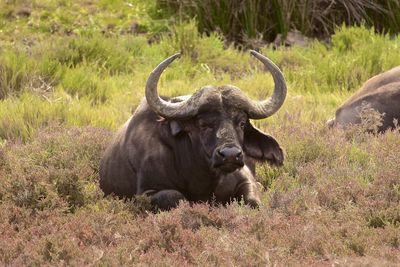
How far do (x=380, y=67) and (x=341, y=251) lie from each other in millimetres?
6944

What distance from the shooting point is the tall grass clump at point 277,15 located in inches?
604

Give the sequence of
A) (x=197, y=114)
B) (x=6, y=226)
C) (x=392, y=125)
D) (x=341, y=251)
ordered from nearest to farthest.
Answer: (x=341, y=251) < (x=6, y=226) < (x=197, y=114) < (x=392, y=125)

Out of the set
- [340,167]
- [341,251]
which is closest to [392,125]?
[340,167]

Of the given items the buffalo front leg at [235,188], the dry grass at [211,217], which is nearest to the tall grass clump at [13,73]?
the dry grass at [211,217]

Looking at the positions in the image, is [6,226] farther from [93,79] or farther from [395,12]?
[395,12]

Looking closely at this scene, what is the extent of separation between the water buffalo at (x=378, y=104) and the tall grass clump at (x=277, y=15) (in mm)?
4236

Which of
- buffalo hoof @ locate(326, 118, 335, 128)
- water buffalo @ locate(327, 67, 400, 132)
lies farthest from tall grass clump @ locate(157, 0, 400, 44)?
buffalo hoof @ locate(326, 118, 335, 128)

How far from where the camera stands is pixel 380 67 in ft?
42.8

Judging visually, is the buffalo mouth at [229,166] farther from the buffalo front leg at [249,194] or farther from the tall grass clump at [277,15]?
the tall grass clump at [277,15]

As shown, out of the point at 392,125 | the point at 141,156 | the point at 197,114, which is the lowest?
the point at 392,125

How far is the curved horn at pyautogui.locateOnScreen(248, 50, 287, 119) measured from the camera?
7.90 meters

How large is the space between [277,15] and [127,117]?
5.25 meters

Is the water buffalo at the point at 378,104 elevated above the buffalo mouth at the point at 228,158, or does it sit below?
below

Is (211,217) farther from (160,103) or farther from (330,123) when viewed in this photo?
(330,123)
